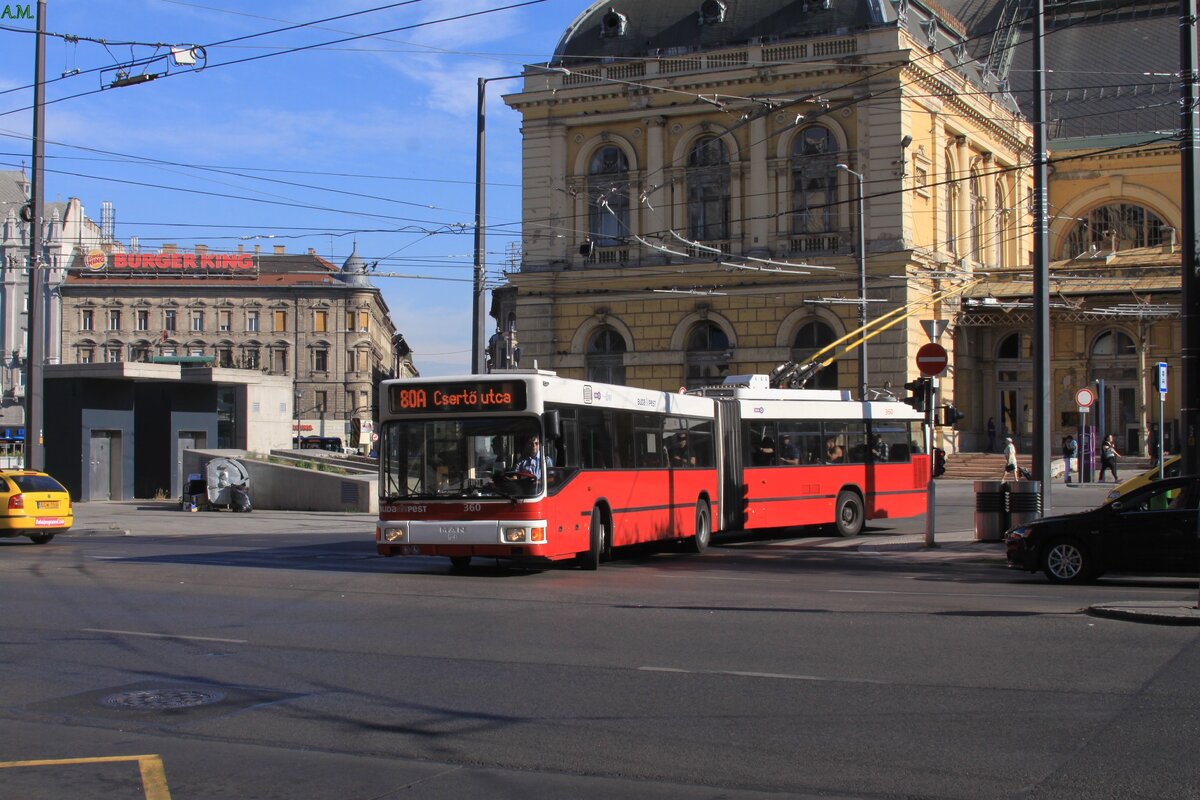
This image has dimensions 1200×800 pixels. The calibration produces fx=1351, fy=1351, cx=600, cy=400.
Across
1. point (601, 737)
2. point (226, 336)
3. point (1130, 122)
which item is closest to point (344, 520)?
point (601, 737)

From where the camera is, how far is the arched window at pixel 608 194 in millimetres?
52562

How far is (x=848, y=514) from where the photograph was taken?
2714cm

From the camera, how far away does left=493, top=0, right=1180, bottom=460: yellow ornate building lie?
47906mm

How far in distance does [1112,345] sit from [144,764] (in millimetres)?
51008

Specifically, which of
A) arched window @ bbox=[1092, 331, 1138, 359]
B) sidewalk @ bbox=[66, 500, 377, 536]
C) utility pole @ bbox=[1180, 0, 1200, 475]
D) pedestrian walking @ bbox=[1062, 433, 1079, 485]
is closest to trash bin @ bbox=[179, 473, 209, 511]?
sidewalk @ bbox=[66, 500, 377, 536]

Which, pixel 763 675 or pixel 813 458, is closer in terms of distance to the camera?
pixel 763 675

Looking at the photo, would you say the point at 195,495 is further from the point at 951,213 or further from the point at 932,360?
the point at 951,213

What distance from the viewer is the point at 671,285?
51094 mm

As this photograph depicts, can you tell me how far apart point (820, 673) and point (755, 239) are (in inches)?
1622

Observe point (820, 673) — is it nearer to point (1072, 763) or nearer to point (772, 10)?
point (1072, 763)

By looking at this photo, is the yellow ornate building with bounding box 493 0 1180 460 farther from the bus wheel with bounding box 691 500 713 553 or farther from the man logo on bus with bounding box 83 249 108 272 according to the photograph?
the man logo on bus with bounding box 83 249 108 272

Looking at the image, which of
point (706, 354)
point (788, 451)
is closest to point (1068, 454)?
point (706, 354)

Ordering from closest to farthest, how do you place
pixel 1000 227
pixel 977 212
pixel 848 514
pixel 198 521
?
pixel 848 514 < pixel 198 521 < pixel 977 212 < pixel 1000 227

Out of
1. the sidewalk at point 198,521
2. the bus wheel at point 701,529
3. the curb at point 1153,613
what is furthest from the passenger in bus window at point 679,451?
the curb at point 1153,613
